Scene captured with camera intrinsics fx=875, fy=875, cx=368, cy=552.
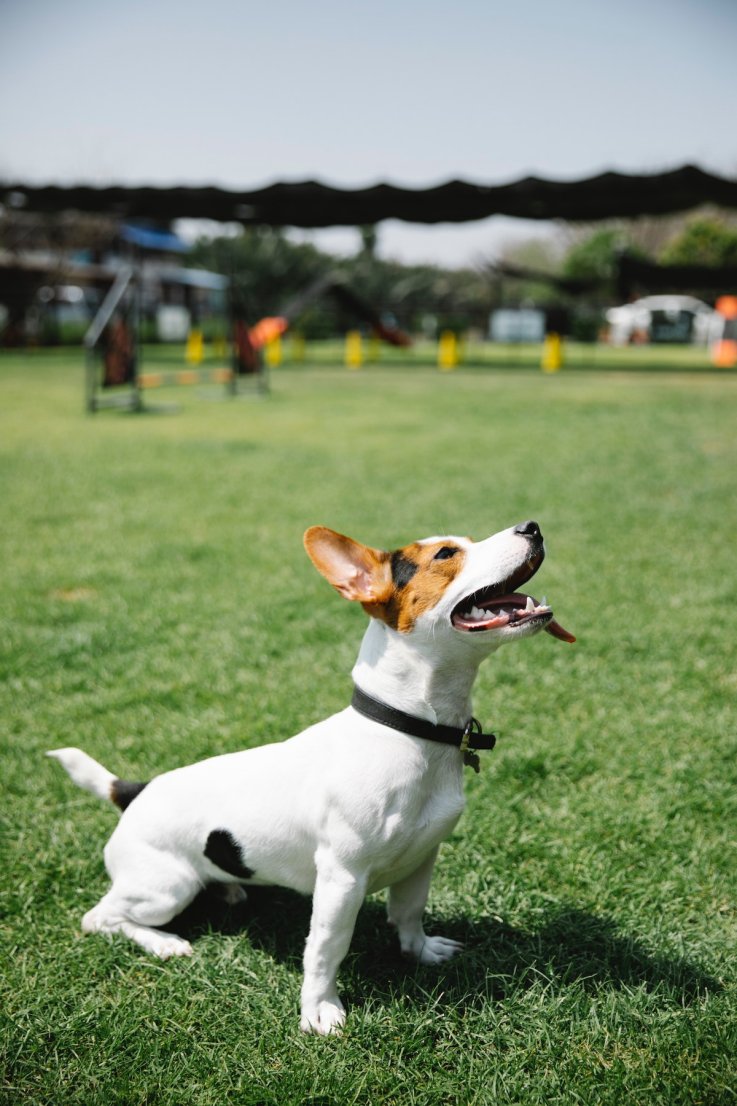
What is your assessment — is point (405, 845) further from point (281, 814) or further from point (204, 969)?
point (204, 969)

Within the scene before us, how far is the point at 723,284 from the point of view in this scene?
24062 mm

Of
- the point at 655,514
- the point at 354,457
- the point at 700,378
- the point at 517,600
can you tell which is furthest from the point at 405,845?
the point at 700,378

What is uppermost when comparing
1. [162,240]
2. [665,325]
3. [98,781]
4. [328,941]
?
[162,240]

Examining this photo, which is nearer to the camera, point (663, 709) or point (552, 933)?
point (552, 933)

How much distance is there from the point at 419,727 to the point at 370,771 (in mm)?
148

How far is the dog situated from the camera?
195cm

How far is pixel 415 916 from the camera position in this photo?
2.27 meters

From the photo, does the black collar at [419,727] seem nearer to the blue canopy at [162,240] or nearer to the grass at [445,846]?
the grass at [445,846]

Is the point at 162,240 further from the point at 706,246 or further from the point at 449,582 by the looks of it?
the point at 449,582

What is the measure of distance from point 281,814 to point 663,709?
7.06ft

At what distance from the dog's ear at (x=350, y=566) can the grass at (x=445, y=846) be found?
100cm

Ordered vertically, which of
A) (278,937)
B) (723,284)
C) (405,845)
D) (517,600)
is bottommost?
(278,937)

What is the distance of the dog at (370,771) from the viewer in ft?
6.41

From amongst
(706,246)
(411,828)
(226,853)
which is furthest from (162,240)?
(411,828)
